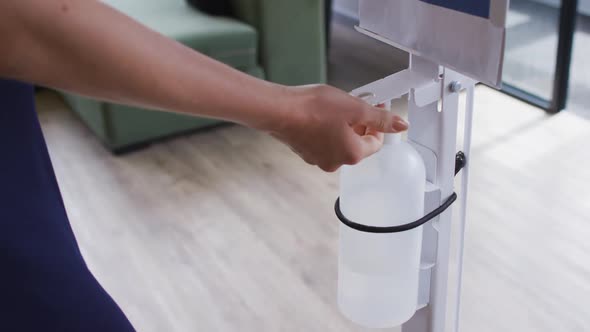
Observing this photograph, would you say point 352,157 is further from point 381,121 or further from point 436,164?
point 436,164

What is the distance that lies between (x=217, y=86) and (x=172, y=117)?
7.36ft

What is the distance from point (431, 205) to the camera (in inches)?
38.9

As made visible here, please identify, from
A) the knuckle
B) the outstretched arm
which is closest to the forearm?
the outstretched arm

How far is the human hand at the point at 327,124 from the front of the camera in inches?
26.5

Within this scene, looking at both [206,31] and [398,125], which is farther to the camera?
[206,31]

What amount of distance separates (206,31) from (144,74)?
2.24 m

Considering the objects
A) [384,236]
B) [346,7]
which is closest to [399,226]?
[384,236]

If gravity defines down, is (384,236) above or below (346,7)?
above

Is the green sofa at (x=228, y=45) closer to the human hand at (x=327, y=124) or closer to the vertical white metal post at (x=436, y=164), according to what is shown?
the vertical white metal post at (x=436, y=164)

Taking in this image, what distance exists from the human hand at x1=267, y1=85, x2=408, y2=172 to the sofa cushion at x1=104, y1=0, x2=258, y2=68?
2.02 meters

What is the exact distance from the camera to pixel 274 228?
2.27 m

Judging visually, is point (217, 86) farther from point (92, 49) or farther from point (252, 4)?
point (252, 4)

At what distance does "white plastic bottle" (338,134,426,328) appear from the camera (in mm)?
925

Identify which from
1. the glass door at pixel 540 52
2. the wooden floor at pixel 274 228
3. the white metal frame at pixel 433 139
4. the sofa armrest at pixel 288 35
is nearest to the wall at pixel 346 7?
the glass door at pixel 540 52
